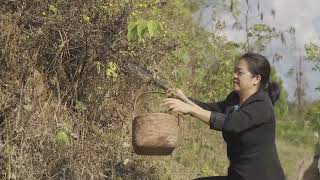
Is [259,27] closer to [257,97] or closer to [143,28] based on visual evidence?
[143,28]

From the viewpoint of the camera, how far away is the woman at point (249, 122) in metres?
4.32

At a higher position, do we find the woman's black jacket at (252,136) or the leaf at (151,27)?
the leaf at (151,27)

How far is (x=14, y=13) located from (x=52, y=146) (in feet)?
4.27

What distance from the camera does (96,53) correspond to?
249 inches

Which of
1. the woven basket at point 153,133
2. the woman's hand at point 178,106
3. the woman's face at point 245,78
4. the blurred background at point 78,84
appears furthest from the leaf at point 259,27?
the woman's hand at point 178,106

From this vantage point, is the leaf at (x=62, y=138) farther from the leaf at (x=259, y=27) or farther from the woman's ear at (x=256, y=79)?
the leaf at (x=259, y=27)

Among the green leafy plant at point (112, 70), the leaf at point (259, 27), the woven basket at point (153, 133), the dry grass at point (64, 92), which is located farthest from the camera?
the leaf at point (259, 27)

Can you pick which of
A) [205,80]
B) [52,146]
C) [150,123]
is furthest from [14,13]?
[205,80]

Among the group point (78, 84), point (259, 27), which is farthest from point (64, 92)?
point (259, 27)

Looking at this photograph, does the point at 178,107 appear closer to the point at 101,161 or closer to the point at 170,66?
the point at 101,161

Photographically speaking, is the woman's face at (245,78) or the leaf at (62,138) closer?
the woman's face at (245,78)

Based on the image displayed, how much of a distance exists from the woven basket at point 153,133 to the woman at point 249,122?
1.66 ft

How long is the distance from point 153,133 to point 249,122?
35.6 inches

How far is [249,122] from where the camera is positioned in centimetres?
430
